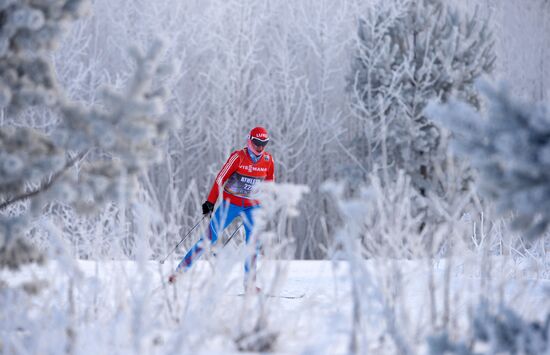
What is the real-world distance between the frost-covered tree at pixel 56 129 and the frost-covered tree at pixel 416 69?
30.3 feet

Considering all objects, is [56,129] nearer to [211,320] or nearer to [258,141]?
[211,320]

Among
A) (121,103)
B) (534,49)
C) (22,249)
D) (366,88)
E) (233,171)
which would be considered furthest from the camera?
(534,49)

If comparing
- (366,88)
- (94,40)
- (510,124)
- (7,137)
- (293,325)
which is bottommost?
(293,325)

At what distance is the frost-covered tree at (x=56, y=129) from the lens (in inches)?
112

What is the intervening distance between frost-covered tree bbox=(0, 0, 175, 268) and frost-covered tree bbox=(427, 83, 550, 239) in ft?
4.61

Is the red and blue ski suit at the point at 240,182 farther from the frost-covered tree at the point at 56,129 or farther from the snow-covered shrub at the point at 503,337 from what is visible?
the snow-covered shrub at the point at 503,337

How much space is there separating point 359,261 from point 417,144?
9.53 metres

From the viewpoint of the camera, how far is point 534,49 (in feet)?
63.8

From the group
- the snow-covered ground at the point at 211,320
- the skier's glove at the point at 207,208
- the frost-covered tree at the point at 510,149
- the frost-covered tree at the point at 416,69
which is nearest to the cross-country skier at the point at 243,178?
the skier's glove at the point at 207,208

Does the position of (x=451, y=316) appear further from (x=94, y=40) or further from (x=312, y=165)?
(x=94, y=40)

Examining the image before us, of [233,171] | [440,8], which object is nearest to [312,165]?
[440,8]

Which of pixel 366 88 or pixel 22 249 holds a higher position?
pixel 366 88

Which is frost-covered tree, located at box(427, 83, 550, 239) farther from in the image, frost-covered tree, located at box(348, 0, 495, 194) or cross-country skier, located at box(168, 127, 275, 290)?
frost-covered tree, located at box(348, 0, 495, 194)

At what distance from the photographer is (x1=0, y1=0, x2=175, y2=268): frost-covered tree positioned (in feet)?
9.36
